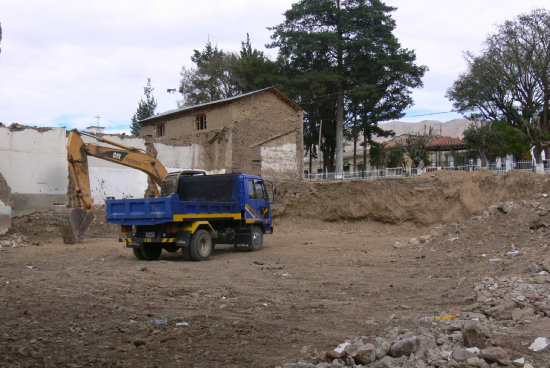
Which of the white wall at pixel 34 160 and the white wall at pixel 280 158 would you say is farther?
the white wall at pixel 280 158

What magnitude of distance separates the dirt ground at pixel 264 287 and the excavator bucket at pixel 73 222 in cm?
60

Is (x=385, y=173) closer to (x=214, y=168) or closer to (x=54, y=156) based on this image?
(x=214, y=168)

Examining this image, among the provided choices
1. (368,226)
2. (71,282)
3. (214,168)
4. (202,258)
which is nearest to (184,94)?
(214,168)

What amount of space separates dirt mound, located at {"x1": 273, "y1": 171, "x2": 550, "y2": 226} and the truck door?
8.72 meters

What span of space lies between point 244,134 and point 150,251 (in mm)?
14082

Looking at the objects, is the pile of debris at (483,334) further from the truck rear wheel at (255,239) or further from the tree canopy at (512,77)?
the tree canopy at (512,77)

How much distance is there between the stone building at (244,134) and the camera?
26.9 meters

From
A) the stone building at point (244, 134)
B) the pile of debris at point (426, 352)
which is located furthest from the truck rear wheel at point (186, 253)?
the stone building at point (244, 134)

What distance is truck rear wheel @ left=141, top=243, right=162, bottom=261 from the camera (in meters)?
14.0

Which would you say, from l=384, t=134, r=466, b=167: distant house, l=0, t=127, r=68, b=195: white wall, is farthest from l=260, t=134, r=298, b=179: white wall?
l=384, t=134, r=466, b=167: distant house

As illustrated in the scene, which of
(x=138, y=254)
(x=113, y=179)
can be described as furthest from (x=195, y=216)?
(x=113, y=179)

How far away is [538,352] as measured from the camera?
16.7 ft

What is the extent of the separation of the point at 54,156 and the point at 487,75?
31.2 meters

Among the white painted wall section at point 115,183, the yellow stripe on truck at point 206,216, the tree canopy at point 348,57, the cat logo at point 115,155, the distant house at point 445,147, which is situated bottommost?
the yellow stripe on truck at point 206,216
